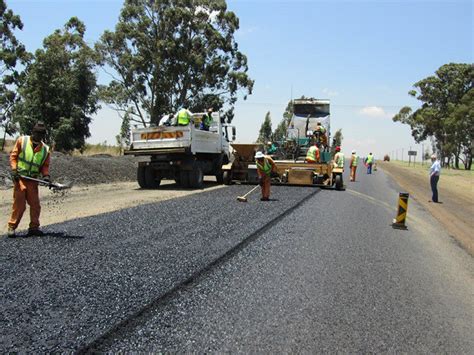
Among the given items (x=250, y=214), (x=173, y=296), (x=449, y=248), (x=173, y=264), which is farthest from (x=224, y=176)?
(x=173, y=296)

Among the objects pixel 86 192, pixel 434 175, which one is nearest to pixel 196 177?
pixel 86 192

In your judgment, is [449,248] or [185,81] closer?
[449,248]

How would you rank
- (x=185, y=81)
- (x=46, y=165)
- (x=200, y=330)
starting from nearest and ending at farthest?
(x=200, y=330) < (x=46, y=165) < (x=185, y=81)

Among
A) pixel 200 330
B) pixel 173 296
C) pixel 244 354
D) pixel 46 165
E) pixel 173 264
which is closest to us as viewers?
pixel 244 354

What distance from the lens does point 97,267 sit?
536 cm

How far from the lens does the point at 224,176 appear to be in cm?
1764

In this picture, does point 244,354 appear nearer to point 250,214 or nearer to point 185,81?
point 250,214

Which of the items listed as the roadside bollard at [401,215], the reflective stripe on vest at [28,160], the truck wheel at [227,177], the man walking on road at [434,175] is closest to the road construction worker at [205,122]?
the truck wheel at [227,177]

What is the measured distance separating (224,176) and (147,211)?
26.0 feet

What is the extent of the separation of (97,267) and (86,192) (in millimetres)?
10056

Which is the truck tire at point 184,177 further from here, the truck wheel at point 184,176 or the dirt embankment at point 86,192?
the dirt embankment at point 86,192

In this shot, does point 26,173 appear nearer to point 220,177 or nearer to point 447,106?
point 220,177

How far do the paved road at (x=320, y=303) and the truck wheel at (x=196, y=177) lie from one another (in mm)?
8100

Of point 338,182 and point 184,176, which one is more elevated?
point 184,176
